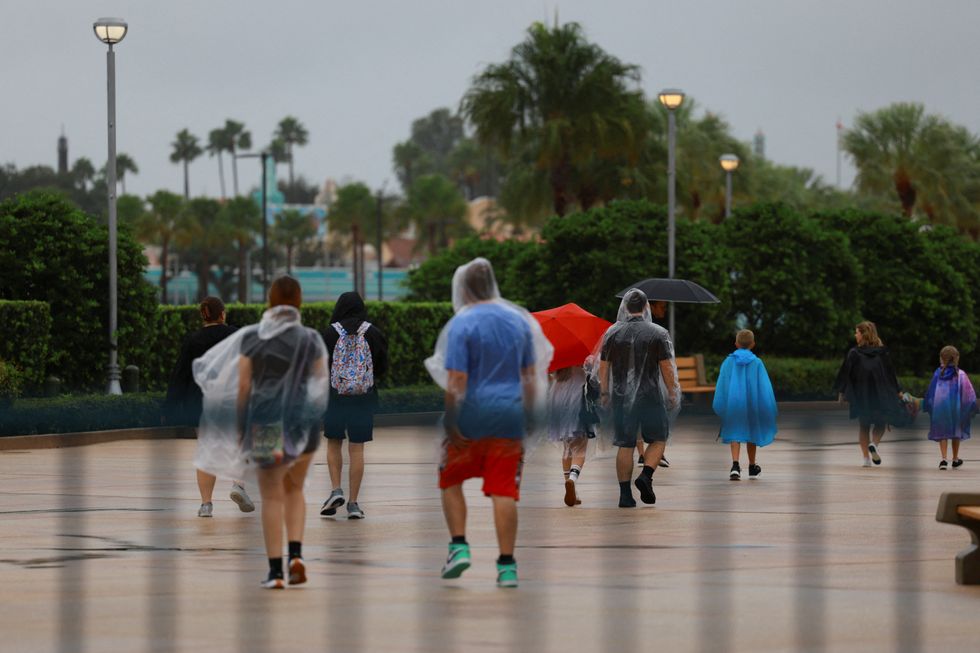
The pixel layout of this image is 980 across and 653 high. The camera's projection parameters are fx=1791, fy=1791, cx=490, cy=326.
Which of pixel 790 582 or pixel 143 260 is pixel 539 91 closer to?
pixel 143 260

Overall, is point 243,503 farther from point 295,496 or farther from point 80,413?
point 80,413

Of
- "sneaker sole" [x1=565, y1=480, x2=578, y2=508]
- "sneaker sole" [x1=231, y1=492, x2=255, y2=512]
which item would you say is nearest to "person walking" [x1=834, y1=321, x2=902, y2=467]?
"sneaker sole" [x1=565, y1=480, x2=578, y2=508]

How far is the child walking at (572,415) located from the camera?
15531mm

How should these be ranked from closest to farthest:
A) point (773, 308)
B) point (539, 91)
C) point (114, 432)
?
point (114, 432) → point (773, 308) → point (539, 91)

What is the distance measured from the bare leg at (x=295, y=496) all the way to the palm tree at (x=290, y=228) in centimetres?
12344

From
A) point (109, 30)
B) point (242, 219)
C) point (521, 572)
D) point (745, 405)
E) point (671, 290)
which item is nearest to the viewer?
point (521, 572)

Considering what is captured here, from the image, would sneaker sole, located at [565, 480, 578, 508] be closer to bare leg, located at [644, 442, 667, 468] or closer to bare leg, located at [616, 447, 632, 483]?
bare leg, located at [616, 447, 632, 483]

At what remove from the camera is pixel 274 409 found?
988 cm

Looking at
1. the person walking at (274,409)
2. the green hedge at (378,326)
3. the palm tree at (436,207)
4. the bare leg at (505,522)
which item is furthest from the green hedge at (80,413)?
the palm tree at (436,207)

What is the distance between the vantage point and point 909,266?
141ft

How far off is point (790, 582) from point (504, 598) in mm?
1656

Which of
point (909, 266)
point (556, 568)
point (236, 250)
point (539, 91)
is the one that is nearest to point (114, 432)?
point (556, 568)

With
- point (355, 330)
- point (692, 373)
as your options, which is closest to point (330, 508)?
point (355, 330)

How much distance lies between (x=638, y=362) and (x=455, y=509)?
207 inches
